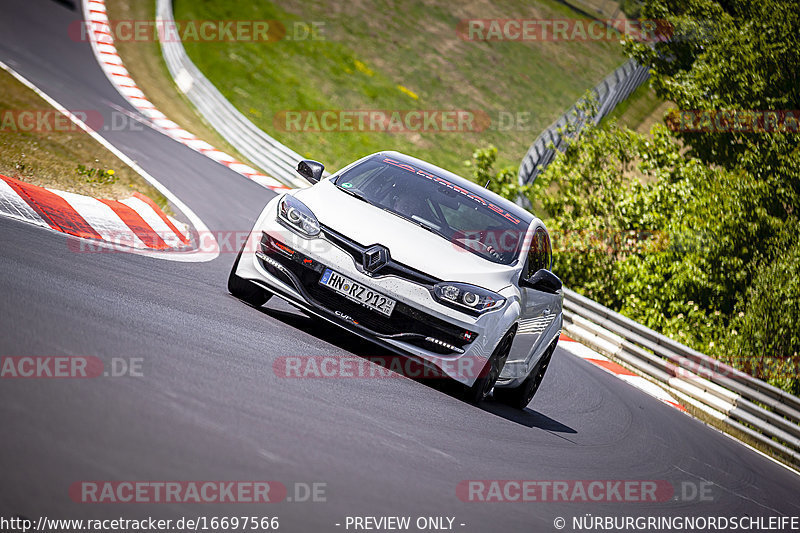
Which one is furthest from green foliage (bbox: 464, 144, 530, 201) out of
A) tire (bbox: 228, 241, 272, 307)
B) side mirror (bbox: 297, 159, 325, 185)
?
tire (bbox: 228, 241, 272, 307)

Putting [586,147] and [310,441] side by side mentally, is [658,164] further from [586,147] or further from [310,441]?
[310,441]

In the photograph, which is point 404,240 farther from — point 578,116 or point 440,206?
point 578,116

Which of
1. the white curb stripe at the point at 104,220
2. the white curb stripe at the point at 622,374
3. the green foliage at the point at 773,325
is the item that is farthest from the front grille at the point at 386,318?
the green foliage at the point at 773,325

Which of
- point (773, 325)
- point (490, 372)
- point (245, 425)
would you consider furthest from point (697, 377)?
point (245, 425)

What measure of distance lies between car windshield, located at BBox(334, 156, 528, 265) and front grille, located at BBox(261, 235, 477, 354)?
35.6 inches

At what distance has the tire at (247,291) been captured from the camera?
743 cm

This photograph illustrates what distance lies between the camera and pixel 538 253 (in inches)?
325

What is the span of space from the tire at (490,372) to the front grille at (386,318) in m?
0.34

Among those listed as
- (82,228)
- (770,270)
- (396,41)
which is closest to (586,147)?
(770,270)

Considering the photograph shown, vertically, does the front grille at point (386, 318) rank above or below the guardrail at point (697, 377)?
below

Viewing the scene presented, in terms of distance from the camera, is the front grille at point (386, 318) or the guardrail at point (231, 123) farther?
the guardrail at point (231, 123)

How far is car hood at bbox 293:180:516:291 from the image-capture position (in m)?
6.67

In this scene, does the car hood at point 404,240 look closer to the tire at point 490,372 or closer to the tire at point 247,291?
the tire at point 490,372

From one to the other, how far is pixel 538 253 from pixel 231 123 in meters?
16.0
